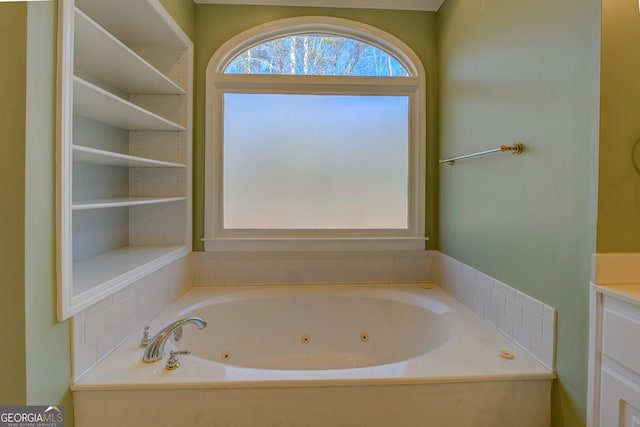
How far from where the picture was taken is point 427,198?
2.27m

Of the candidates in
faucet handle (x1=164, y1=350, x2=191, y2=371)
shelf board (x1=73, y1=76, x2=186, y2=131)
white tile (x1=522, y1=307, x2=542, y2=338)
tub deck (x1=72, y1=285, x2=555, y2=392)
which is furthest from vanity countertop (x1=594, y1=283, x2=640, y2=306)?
shelf board (x1=73, y1=76, x2=186, y2=131)

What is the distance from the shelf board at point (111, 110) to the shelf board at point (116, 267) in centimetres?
71

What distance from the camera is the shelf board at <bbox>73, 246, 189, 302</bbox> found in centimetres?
122

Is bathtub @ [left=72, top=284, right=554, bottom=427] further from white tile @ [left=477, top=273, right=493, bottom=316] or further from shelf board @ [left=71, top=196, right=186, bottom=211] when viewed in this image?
shelf board @ [left=71, top=196, right=186, bottom=211]

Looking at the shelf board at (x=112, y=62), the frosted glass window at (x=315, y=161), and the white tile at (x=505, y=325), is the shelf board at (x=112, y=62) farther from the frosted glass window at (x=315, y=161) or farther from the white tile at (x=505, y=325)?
the white tile at (x=505, y=325)

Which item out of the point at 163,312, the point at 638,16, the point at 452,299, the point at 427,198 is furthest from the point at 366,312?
the point at 638,16

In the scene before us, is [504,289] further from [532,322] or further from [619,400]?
[619,400]

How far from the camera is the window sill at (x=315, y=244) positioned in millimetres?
2184

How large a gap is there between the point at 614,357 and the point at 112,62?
2197mm

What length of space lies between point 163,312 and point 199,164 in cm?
95

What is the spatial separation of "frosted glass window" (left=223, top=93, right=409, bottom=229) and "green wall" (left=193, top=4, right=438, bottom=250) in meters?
0.17

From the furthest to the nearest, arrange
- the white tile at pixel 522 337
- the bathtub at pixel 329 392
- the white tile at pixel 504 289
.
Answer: the white tile at pixel 504 289 < the white tile at pixel 522 337 < the bathtub at pixel 329 392

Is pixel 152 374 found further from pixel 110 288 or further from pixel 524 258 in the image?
pixel 524 258
